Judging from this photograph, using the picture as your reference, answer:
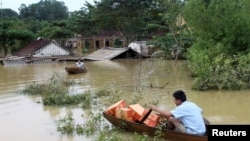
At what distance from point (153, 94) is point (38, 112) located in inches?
194

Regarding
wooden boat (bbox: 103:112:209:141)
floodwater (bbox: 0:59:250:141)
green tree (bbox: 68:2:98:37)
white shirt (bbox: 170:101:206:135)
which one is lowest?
floodwater (bbox: 0:59:250:141)

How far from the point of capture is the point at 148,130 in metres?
9.14

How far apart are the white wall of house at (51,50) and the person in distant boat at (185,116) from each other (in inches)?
1297

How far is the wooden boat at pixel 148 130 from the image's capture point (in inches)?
323

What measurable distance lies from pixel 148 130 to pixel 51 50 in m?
32.9

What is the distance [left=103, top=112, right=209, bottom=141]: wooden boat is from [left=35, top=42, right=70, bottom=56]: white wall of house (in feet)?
102

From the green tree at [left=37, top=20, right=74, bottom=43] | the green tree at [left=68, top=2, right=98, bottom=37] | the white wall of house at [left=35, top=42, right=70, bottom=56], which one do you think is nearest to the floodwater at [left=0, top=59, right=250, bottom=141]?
the white wall of house at [left=35, top=42, right=70, bottom=56]

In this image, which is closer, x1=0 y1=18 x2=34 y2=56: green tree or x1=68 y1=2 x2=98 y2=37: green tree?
x1=0 y1=18 x2=34 y2=56: green tree

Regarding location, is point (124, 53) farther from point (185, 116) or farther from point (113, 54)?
point (185, 116)

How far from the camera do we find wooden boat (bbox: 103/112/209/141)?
8195mm

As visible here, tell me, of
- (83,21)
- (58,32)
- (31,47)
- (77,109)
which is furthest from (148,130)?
(58,32)

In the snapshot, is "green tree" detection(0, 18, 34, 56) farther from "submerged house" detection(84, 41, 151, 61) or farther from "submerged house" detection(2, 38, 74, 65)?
"submerged house" detection(84, 41, 151, 61)

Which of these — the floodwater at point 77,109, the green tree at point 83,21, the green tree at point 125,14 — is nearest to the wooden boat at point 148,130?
the floodwater at point 77,109

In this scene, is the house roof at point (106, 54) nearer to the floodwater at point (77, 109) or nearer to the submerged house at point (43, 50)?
the submerged house at point (43, 50)
